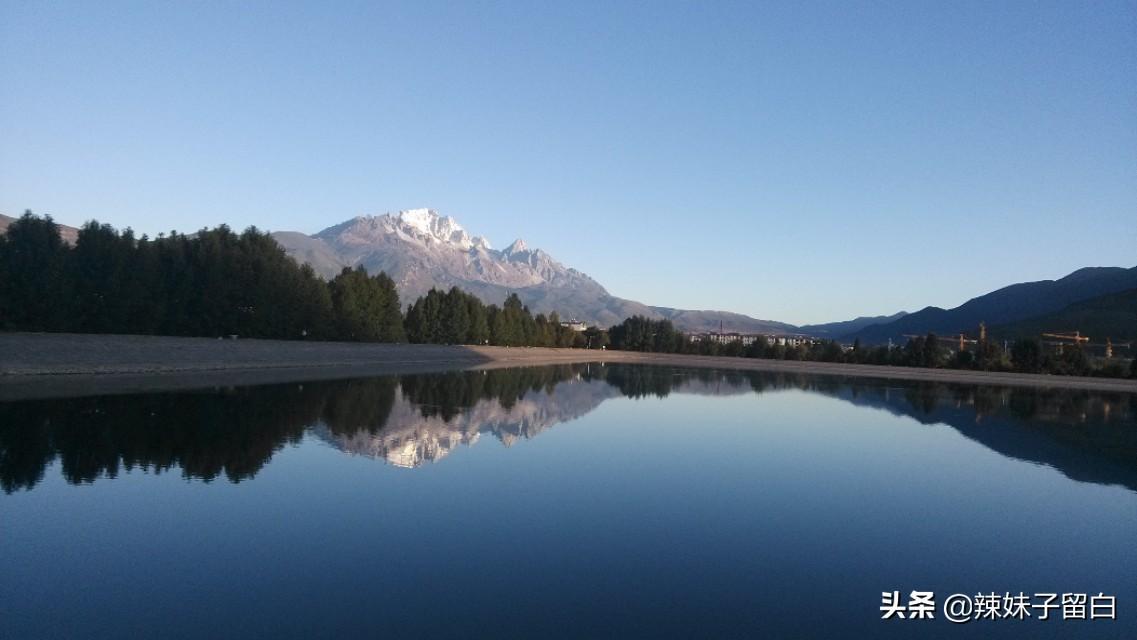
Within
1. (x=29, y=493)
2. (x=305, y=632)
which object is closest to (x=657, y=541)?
(x=305, y=632)

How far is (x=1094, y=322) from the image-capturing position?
13688 cm

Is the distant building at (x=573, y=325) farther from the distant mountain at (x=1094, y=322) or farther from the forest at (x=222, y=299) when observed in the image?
the distant mountain at (x=1094, y=322)

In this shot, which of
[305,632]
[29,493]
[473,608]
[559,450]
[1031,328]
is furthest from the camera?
[1031,328]

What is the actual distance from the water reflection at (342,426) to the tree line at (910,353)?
4127cm

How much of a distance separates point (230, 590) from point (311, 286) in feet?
163

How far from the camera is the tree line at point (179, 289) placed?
3550 cm

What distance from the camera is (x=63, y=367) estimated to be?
91.9 ft

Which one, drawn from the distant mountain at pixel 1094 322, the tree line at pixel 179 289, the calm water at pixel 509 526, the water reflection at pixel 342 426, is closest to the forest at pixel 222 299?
the tree line at pixel 179 289

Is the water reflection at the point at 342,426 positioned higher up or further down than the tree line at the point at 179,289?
further down

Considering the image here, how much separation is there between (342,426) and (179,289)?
3051cm

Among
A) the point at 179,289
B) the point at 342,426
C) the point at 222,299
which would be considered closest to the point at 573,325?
the point at 222,299

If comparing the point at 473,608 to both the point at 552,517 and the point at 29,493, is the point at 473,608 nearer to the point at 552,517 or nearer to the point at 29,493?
the point at 552,517

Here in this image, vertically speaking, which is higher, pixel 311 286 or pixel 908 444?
pixel 311 286

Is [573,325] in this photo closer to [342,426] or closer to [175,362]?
[175,362]
